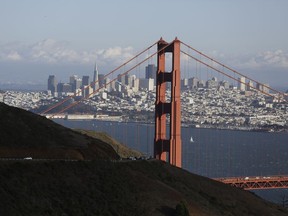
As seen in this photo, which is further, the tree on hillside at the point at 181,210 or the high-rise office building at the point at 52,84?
the high-rise office building at the point at 52,84

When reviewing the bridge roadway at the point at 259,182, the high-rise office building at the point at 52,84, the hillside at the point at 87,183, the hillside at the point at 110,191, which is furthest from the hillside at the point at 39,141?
the high-rise office building at the point at 52,84

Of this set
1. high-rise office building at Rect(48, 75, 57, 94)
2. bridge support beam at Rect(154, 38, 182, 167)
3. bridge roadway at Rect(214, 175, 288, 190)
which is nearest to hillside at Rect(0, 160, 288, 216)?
bridge support beam at Rect(154, 38, 182, 167)

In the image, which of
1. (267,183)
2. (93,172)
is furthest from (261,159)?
(93,172)

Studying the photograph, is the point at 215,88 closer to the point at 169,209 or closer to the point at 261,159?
the point at 261,159

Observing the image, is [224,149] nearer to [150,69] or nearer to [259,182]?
[150,69]

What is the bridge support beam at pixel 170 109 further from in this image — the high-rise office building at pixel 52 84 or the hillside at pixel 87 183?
the high-rise office building at pixel 52 84

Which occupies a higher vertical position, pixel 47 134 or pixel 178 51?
pixel 178 51

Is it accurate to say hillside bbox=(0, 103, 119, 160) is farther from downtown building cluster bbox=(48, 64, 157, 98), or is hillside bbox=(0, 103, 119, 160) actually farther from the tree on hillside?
downtown building cluster bbox=(48, 64, 157, 98)

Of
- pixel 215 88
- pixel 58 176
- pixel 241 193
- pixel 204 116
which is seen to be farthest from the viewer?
pixel 215 88
